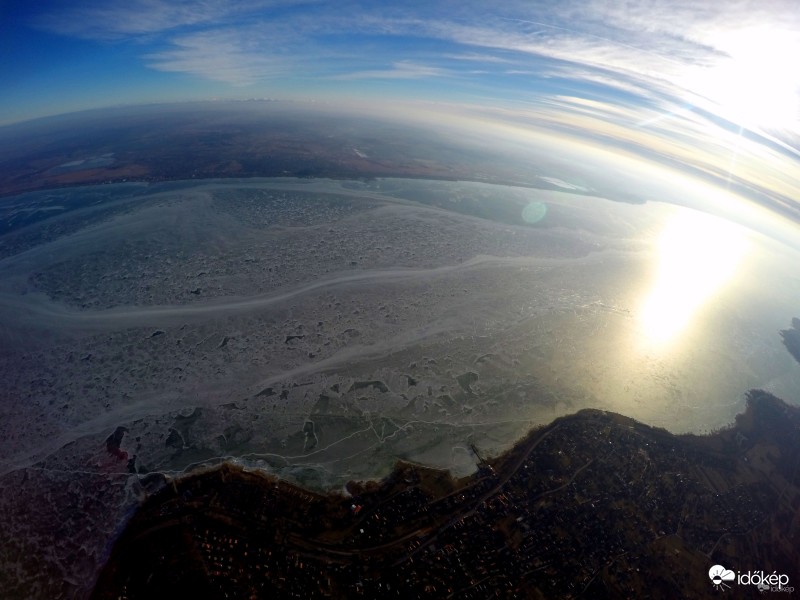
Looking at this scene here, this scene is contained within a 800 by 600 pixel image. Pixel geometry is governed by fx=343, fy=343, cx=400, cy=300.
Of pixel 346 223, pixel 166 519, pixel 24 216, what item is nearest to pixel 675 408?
pixel 166 519

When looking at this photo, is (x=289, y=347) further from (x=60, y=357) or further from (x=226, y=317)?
(x=60, y=357)

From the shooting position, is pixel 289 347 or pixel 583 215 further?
pixel 583 215

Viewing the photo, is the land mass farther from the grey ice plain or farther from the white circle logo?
the grey ice plain

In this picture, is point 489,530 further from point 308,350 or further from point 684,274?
point 684,274

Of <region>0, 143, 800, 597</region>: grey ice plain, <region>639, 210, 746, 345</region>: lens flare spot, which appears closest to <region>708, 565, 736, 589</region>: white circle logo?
<region>0, 143, 800, 597</region>: grey ice plain

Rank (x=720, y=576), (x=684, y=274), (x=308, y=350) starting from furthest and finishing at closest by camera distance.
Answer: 1. (x=684, y=274)
2. (x=308, y=350)
3. (x=720, y=576)

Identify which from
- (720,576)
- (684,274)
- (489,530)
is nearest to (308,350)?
(489,530)

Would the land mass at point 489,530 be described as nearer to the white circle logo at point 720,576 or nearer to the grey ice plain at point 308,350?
the white circle logo at point 720,576

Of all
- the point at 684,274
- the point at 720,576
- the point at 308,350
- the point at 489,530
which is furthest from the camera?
the point at 684,274

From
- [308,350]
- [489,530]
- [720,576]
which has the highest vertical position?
[308,350]
